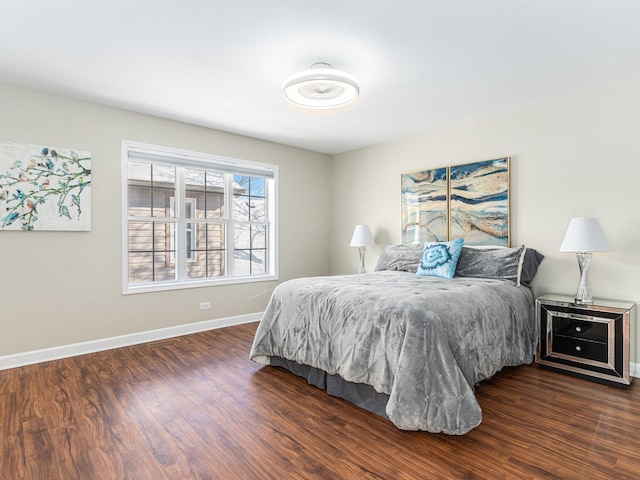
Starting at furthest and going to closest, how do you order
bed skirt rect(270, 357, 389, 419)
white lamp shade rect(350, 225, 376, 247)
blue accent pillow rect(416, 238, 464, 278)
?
white lamp shade rect(350, 225, 376, 247) < blue accent pillow rect(416, 238, 464, 278) < bed skirt rect(270, 357, 389, 419)

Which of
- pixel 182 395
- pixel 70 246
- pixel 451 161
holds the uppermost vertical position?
pixel 451 161

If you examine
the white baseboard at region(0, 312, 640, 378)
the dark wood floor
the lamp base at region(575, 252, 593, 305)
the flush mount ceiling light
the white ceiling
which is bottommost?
the dark wood floor

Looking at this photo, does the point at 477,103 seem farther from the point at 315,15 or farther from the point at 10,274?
the point at 10,274

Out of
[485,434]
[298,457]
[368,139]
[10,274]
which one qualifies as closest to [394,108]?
[368,139]

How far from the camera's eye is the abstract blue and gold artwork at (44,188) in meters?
3.10

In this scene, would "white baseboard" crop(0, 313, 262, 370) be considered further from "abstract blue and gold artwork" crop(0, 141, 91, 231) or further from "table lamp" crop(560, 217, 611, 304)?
"table lamp" crop(560, 217, 611, 304)

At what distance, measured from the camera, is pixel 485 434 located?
80.1 inches

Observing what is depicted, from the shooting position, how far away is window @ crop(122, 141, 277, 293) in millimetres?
3990

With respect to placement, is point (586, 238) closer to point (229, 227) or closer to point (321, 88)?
point (321, 88)

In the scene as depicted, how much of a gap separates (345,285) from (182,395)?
1.43 meters

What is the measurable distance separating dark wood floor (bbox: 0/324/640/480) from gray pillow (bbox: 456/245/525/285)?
844 mm

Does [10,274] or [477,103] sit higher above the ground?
[477,103]

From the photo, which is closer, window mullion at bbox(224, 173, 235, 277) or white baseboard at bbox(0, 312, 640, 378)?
white baseboard at bbox(0, 312, 640, 378)

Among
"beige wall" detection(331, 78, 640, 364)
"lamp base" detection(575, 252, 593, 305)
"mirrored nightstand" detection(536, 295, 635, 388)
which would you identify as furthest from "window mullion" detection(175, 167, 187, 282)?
"lamp base" detection(575, 252, 593, 305)
